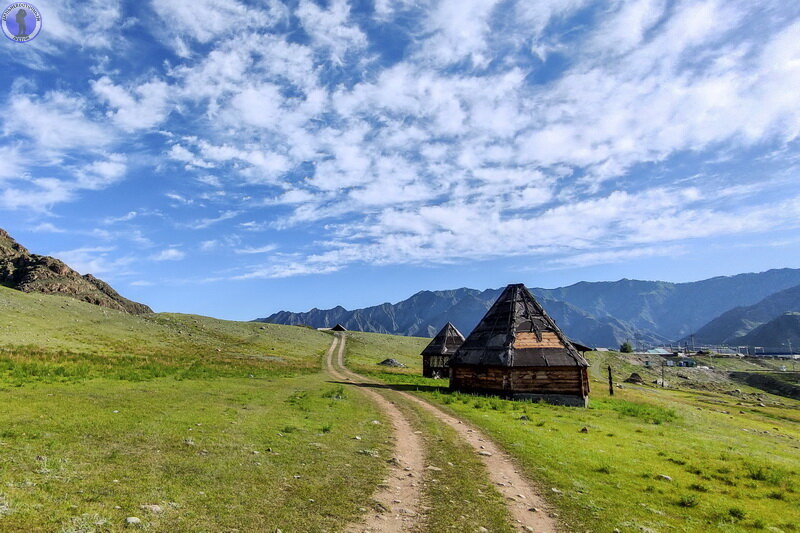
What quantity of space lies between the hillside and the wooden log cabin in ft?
544

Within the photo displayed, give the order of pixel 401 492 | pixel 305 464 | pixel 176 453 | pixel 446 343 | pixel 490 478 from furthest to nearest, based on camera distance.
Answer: pixel 446 343
pixel 490 478
pixel 305 464
pixel 176 453
pixel 401 492

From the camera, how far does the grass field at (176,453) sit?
7.67 metres

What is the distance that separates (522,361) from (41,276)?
628 feet

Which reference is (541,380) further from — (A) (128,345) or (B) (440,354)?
(A) (128,345)

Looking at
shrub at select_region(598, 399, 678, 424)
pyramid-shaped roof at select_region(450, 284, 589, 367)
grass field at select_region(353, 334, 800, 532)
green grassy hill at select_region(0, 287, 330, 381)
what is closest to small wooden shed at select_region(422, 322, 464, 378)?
green grassy hill at select_region(0, 287, 330, 381)

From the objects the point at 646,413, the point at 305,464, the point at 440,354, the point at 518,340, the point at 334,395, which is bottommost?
the point at 646,413

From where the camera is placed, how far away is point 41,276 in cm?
15600

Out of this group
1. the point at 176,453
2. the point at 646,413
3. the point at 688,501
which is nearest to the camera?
the point at 688,501

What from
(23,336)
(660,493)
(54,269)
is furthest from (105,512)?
(54,269)

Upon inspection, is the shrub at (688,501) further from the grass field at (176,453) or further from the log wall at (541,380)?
the log wall at (541,380)

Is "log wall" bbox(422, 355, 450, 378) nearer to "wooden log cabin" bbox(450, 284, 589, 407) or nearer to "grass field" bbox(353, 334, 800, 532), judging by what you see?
"wooden log cabin" bbox(450, 284, 589, 407)

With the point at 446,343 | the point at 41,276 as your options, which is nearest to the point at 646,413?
the point at 446,343

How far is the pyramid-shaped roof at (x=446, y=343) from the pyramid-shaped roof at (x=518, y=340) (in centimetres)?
2499

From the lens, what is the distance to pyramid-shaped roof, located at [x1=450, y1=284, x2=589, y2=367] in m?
33.7
